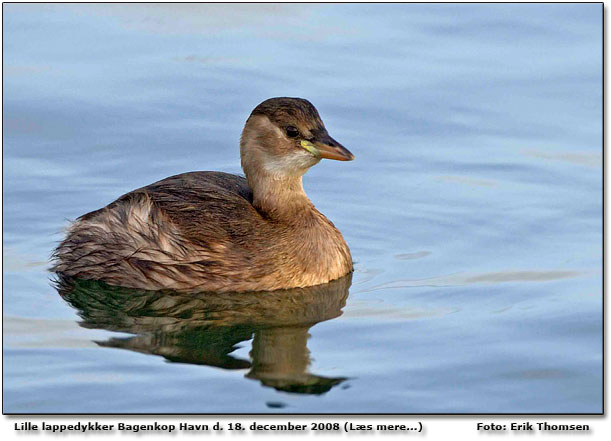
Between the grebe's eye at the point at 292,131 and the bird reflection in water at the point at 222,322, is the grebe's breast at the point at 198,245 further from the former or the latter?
the grebe's eye at the point at 292,131

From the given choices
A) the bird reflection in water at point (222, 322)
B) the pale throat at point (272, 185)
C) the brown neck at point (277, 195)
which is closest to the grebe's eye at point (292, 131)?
the pale throat at point (272, 185)

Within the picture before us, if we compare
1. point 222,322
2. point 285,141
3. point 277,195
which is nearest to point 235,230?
point 277,195

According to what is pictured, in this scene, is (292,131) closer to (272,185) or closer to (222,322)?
(272,185)

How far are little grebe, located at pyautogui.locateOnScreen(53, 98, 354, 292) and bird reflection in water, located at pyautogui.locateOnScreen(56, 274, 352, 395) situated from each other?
125 mm

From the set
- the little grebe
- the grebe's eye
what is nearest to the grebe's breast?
the little grebe

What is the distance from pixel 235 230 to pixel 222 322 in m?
1.03

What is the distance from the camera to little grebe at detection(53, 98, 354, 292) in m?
11.3

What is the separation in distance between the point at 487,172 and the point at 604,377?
4642 millimetres

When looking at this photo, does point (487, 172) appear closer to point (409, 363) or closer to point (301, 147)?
point (301, 147)

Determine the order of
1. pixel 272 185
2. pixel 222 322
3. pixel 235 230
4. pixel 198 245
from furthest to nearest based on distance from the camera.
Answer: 1. pixel 272 185
2. pixel 235 230
3. pixel 198 245
4. pixel 222 322

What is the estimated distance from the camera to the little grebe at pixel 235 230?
11.3 metres

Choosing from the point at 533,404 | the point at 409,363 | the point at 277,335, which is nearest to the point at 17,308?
the point at 277,335

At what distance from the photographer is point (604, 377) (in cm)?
959

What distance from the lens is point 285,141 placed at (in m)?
11.4
